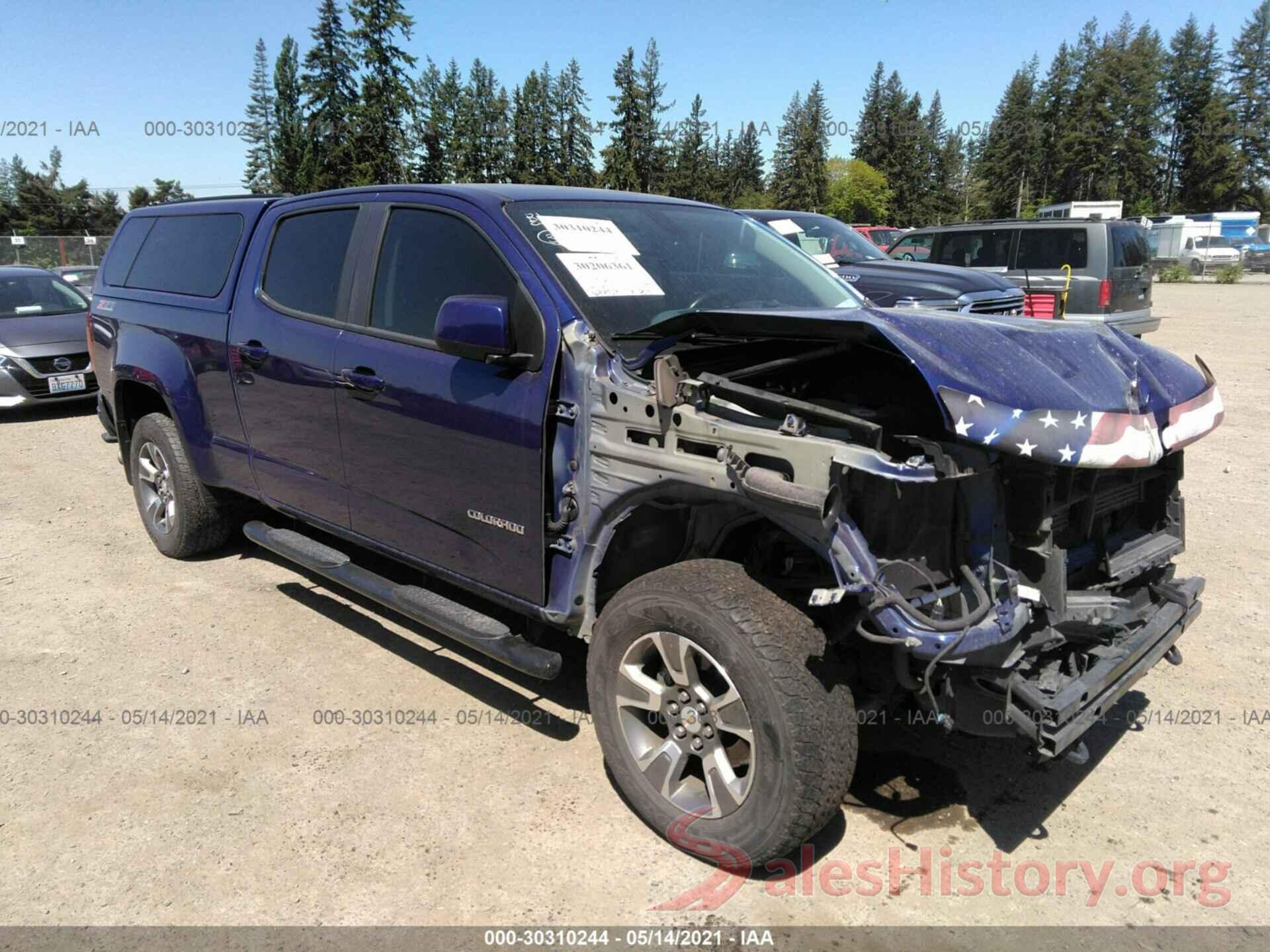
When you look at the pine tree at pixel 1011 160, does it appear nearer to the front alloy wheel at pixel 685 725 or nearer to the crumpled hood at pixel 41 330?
the crumpled hood at pixel 41 330

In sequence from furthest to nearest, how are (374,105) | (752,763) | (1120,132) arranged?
1. (1120,132)
2. (374,105)
3. (752,763)

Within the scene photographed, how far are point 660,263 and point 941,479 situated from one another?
160 centimetres

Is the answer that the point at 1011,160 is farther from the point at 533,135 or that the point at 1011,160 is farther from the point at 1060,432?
the point at 1060,432

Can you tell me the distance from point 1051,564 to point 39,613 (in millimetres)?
4979

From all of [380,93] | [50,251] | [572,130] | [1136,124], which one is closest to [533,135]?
[572,130]

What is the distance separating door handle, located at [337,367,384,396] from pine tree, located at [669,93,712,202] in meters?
58.3

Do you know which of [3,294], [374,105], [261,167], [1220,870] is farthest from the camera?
[261,167]

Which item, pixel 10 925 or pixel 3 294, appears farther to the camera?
pixel 3 294

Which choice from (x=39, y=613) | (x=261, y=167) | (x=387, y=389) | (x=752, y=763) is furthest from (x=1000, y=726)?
(x=261, y=167)

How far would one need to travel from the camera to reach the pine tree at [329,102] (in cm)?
4103

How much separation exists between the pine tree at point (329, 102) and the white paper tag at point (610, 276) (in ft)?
137

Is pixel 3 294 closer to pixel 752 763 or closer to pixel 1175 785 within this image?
pixel 752 763

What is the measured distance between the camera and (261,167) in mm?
56219

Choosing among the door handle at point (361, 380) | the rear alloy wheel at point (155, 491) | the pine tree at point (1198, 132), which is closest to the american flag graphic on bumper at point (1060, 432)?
the door handle at point (361, 380)
